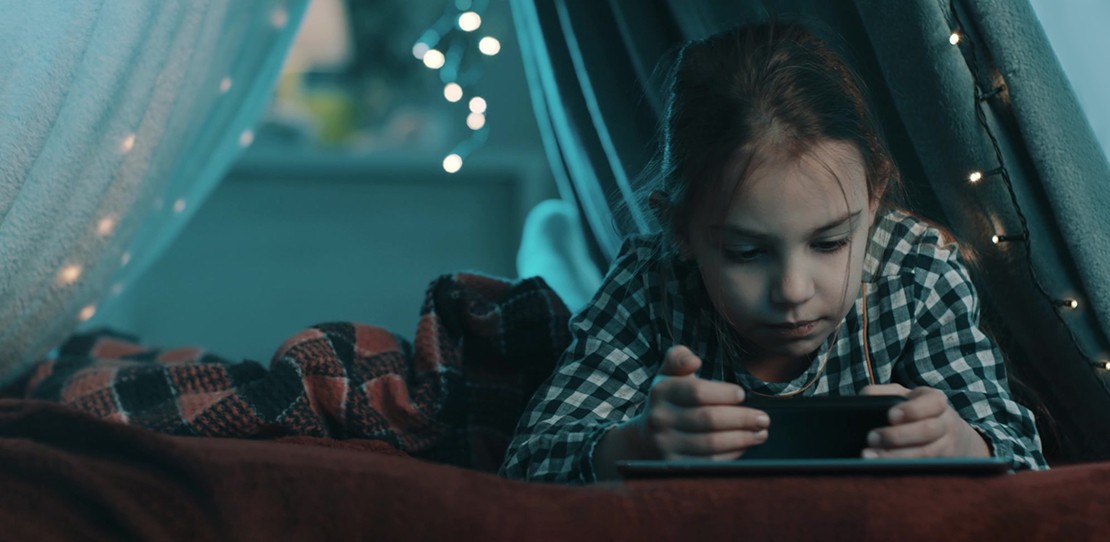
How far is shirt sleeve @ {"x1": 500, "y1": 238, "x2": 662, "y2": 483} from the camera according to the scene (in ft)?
2.80

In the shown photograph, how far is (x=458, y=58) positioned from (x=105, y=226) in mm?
1138

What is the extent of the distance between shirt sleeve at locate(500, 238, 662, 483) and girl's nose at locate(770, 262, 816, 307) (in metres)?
0.17

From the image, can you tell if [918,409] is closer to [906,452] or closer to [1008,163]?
[906,452]

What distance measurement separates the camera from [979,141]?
92 cm

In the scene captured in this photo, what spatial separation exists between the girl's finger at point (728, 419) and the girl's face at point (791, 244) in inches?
5.9

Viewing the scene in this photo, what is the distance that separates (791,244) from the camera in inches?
31.8

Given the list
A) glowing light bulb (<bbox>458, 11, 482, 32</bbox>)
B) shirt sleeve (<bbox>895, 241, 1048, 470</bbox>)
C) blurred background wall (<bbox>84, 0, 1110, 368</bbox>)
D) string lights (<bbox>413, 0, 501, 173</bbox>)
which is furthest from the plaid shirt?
blurred background wall (<bbox>84, 0, 1110, 368</bbox>)

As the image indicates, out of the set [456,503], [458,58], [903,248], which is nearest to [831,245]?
[903,248]

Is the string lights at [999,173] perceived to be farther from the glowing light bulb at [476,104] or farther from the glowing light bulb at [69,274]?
the glowing light bulb at [476,104]

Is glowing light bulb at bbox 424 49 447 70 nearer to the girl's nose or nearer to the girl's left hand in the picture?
the girl's nose

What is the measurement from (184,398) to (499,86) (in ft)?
5.86

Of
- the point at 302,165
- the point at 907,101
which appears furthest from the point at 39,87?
the point at 302,165

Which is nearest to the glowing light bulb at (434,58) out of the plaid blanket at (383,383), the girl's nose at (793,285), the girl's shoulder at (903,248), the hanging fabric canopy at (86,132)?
the hanging fabric canopy at (86,132)

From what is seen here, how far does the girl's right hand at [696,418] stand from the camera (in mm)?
688
